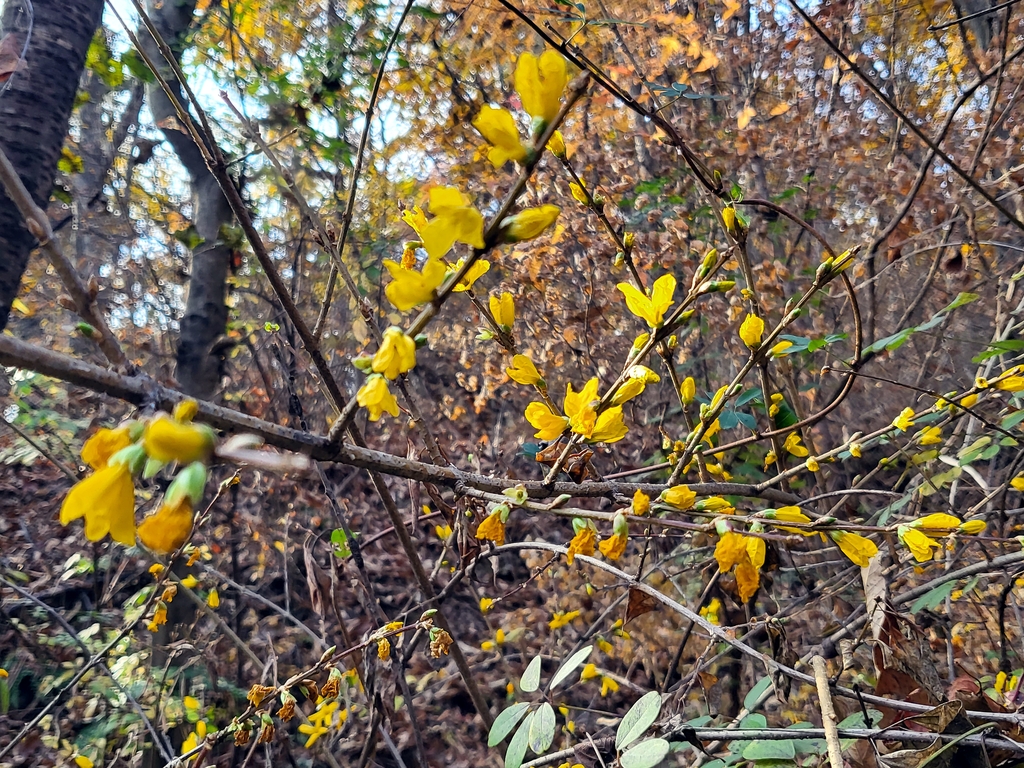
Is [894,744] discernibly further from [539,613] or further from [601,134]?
[601,134]

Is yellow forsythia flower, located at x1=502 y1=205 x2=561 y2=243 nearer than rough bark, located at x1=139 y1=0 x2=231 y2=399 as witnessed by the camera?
Yes

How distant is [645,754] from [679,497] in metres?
0.38

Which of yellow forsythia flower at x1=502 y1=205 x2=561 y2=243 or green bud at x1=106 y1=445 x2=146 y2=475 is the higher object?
yellow forsythia flower at x1=502 y1=205 x2=561 y2=243

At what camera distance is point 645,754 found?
802 millimetres

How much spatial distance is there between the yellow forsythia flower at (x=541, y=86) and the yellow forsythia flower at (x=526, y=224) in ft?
0.30

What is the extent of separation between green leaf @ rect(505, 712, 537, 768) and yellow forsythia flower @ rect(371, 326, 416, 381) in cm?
73

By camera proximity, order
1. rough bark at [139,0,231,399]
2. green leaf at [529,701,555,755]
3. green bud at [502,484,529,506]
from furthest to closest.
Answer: rough bark at [139,0,231,399] < green leaf at [529,701,555,755] < green bud at [502,484,529,506]

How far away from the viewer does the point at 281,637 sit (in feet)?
10.2

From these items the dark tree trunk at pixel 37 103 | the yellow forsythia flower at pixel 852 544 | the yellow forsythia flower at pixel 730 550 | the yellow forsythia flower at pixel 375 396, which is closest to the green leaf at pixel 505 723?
the yellow forsythia flower at pixel 730 550

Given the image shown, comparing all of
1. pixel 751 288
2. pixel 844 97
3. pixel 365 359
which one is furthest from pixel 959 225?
pixel 365 359

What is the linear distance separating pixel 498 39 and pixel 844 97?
7.00 feet

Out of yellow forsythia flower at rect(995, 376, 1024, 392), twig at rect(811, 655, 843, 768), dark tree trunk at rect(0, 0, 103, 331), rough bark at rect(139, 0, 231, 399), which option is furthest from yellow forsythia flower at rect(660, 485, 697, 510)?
rough bark at rect(139, 0, 231, 399)

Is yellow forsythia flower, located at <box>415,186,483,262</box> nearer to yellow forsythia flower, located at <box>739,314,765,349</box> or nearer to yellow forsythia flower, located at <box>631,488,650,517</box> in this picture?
yellow forsythia flower, located at <box>631,488,650,517</box>

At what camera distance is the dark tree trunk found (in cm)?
162
